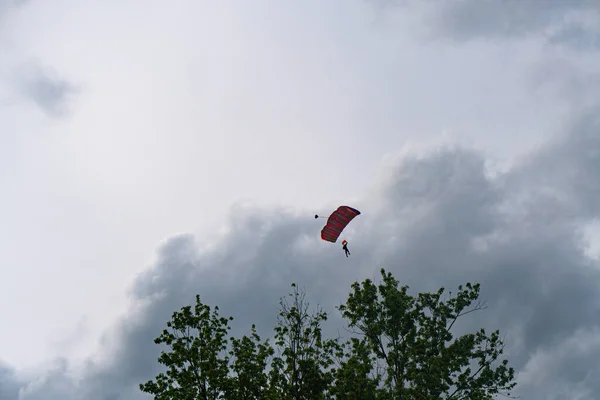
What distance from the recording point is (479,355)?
4462 centimetres

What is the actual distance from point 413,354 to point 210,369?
16.4 m

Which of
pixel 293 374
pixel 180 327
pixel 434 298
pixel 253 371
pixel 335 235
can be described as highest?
pixel 335 235

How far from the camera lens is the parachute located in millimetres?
44938

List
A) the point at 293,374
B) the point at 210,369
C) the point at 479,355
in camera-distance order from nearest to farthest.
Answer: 1. the point at 293,374
2. the point at 210,369
3. the point at 479,355

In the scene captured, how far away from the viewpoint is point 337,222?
A: 45.2m

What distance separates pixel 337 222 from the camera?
45.2 m

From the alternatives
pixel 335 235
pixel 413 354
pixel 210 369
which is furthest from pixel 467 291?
pixel 210 369

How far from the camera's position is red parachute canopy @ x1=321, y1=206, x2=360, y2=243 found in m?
44.9

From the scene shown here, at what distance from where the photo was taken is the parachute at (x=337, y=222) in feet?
147

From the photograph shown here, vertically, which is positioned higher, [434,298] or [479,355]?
[434,298]

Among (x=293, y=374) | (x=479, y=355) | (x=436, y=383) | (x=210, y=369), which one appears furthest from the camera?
(x=479, y=355)

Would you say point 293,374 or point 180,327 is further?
point 180,327

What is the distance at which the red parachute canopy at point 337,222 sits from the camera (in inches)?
1769

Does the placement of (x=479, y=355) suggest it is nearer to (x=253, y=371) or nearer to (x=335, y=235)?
(x=335, y=235)
